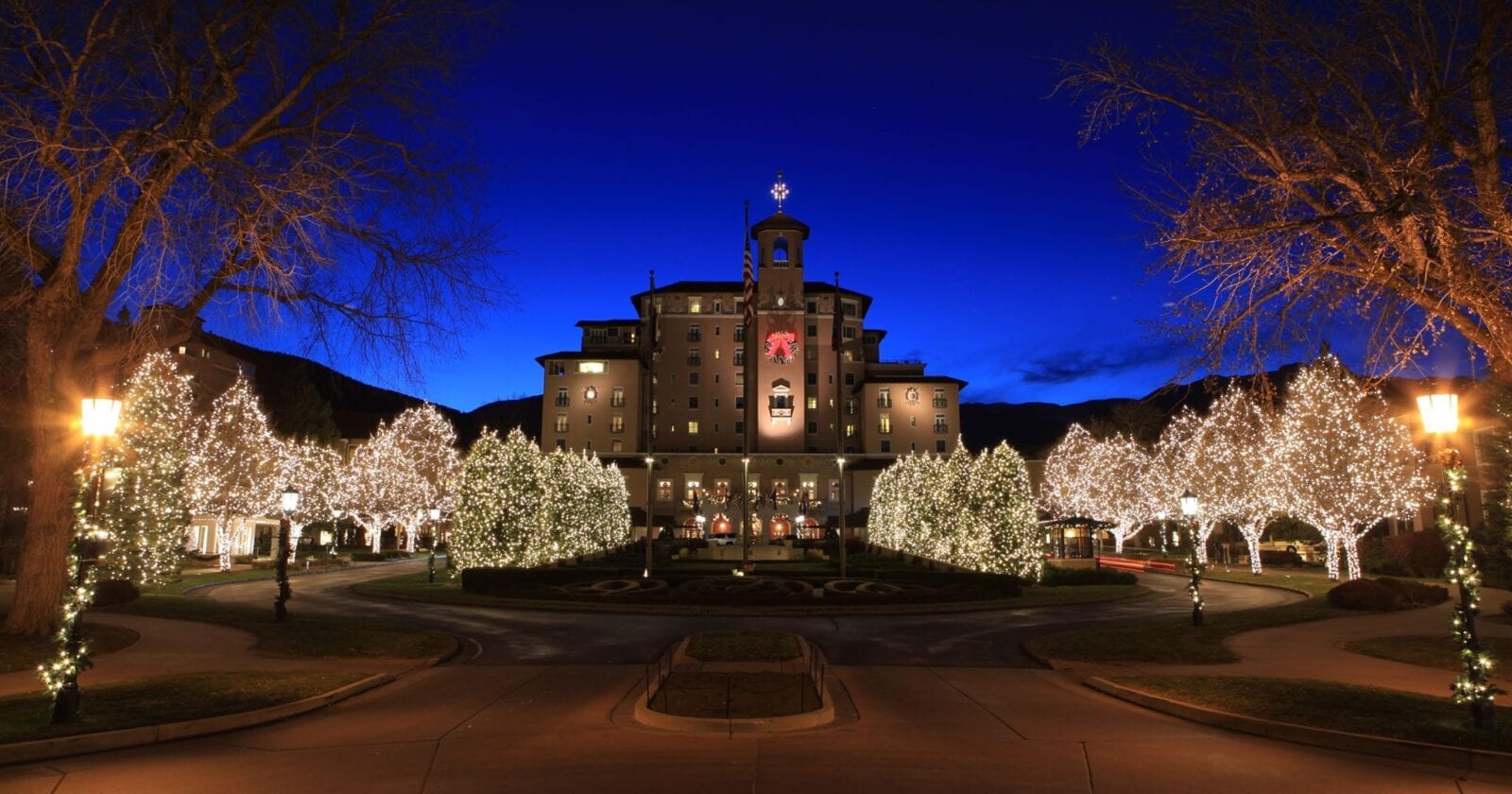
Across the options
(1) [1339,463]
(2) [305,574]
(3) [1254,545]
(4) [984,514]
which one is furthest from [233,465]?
(1) [1339,463]

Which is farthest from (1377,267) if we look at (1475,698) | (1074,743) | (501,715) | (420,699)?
(420,699)

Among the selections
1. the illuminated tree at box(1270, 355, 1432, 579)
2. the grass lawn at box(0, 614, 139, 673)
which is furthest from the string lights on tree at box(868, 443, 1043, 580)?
the grass lawn at box(0, 614, 139, 673)

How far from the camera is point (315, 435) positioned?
81562 mm

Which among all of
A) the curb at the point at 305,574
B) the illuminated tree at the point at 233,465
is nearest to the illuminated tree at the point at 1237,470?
the curb at the point at 305,574

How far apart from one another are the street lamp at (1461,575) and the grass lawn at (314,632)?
16.8 meters

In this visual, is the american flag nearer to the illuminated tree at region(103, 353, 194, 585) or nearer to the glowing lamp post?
the illuminated tree at region(103, 353, 194, 585)

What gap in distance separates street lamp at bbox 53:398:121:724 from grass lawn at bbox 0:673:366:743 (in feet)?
0.99

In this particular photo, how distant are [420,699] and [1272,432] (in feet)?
136

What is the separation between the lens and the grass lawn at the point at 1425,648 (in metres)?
16.0

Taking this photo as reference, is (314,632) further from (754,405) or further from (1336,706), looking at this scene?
(754,405)

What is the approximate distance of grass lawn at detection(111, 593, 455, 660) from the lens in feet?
58.1

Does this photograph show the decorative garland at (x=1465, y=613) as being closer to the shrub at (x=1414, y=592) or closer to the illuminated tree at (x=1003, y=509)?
the shrub at (x=1414, y=592)

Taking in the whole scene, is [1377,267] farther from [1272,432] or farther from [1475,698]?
[1272,432]

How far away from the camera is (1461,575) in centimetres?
1057
